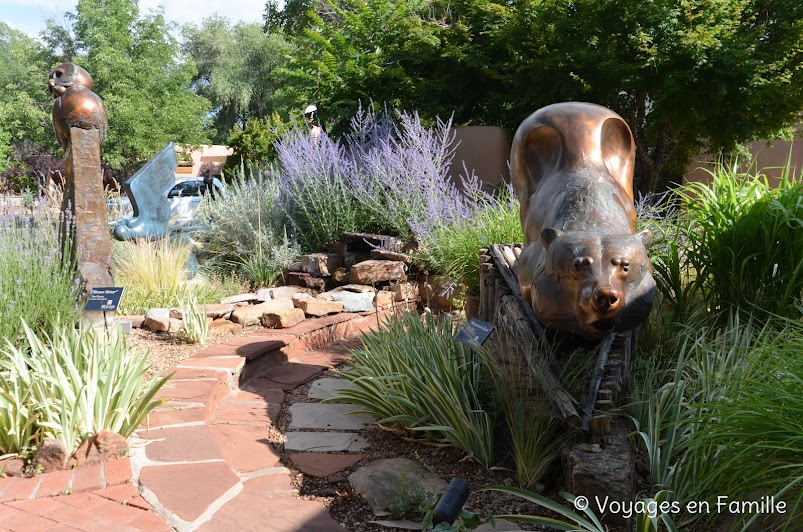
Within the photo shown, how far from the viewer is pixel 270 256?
7.38 metres

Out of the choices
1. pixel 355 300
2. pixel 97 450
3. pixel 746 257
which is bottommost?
pixel 355 300

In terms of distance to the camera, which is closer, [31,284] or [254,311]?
[31,284]

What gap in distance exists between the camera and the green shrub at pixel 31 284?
357cm

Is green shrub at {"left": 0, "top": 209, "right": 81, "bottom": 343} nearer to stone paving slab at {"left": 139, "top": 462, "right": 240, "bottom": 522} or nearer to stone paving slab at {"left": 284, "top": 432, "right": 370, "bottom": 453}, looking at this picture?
stone paving slab at {"left": 139, "top": 462, "right": 240, "bottom": 522}

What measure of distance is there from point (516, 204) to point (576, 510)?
375 centimetres

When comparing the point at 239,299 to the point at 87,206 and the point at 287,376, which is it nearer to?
the point at 287,376

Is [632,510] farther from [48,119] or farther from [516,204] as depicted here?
[48,119]

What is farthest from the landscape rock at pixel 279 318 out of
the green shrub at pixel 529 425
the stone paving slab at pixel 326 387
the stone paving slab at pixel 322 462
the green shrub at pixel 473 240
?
the green shrub at pixel 529 425

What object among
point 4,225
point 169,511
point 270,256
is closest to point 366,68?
point 270,256

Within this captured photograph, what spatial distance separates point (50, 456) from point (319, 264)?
4.32 meters

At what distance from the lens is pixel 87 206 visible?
445 cm

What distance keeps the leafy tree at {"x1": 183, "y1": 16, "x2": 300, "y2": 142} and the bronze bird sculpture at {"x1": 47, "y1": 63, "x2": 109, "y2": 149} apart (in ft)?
79.6

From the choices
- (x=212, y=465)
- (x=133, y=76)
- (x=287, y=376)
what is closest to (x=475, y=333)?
(x=212, y=465)

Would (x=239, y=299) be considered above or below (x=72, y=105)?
below
